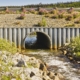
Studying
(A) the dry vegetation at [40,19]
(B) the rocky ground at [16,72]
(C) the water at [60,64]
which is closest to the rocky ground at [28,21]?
(A) the dry vegetation at [40,19]

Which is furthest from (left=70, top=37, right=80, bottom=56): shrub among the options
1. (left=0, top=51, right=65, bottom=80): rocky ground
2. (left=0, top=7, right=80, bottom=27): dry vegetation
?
(left=0, top=51, right=65, bottom=80): rocky ground

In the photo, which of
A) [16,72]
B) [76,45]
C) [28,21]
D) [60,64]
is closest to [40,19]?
[28,21]

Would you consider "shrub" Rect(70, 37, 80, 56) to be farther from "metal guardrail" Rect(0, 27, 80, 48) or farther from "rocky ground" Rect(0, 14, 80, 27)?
"rocky ground" Rect(0, 14, 80, 27)

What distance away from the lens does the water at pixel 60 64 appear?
908 inches

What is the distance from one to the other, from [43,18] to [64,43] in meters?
6.45

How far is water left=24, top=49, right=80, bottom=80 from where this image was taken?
2306cm

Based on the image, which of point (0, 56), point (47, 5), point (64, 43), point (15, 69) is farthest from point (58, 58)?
point (47, 5)

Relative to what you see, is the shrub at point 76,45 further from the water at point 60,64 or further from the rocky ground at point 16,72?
the rocky ground at point 16,72

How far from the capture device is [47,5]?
64.9 metres

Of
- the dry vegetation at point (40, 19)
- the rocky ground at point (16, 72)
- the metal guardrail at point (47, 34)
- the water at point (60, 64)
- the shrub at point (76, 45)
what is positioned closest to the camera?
the rocky ground at point (16, 72)

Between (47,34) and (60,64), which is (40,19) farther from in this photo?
(60,64)

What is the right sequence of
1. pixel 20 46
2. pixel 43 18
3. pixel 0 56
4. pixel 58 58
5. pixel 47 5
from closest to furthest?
1. pixel 0 56
2. pixel 58 58
3. pixel 20 46
4. pixel 43 18
5. pixel 47 5

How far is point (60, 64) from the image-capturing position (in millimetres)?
27219

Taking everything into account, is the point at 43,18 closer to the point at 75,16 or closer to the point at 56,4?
the point at 75,16
